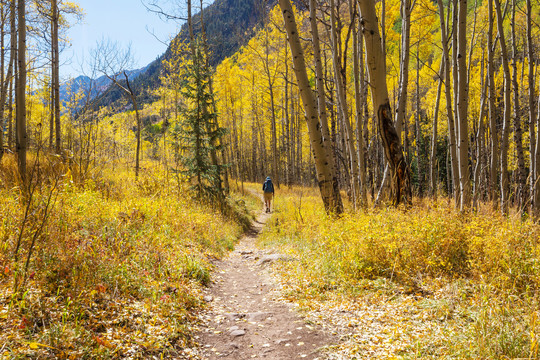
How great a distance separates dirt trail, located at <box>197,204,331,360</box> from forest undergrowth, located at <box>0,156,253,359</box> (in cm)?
27

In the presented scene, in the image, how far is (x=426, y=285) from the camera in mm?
3572

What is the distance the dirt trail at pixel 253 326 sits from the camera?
2.95m

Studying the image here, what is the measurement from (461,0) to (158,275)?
720 cm

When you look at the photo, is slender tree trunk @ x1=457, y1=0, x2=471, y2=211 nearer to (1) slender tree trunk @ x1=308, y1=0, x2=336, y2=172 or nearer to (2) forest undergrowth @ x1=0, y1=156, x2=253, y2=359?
(1) slender tree trunk @ x1=308, y1=0, x2=336, y2=172

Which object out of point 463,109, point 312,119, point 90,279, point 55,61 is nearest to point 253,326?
point 90,279

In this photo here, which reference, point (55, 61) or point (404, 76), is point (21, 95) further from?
point (404, 76)

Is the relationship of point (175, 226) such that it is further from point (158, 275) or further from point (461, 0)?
point (461, 0)

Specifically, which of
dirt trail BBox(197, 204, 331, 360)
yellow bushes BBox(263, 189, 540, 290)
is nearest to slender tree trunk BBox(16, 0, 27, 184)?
dirt trail BBox(197, 204, 331, 360)

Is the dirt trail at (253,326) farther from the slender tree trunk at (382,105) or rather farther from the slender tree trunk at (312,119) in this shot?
the slender tree trunk at (382,105)

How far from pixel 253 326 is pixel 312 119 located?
186 inches

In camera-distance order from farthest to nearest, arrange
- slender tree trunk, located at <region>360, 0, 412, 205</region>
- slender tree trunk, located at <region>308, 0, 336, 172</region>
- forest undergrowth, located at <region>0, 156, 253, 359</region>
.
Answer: slender tree trunk, located at <region>308, 0, 336, 172</region> < slender tree trunk, located at <region>360, 0, 412, 205</region> < forest undergrowth, located at <region>0, 156, 253, 359</region>

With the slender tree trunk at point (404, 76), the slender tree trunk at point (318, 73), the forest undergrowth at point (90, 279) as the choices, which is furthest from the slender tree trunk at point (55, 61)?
the slender tree trunk at point (404, 76)

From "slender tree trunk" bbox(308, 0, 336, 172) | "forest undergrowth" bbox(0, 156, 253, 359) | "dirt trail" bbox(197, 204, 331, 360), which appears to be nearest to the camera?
"forest undergrowth" bbox(0, 156, 253, 359)

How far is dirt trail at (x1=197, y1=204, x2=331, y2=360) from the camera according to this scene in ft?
9.68
